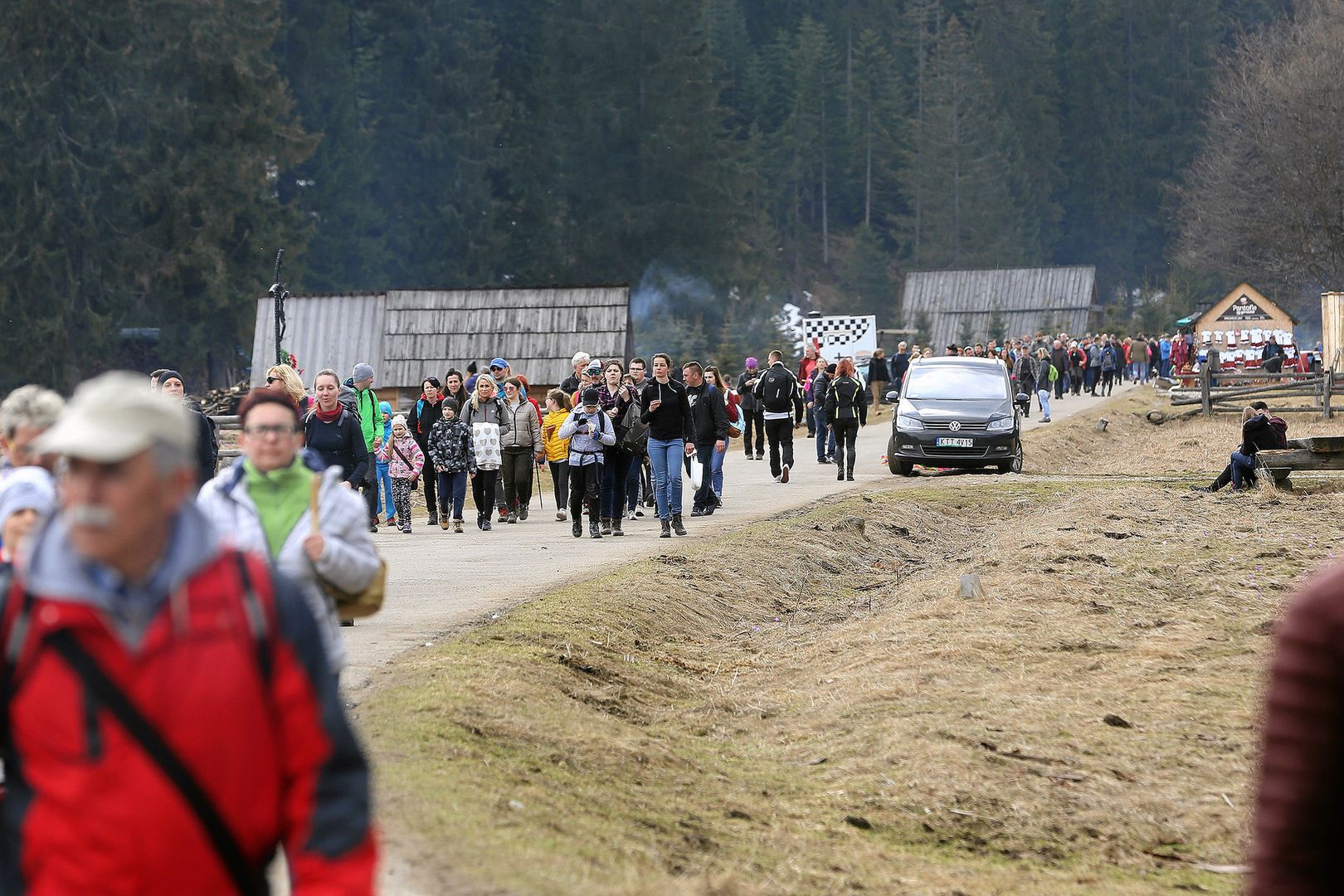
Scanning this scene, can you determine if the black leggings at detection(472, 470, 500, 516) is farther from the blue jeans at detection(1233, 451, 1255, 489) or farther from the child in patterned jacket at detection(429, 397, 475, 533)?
the blue jeans at detection(1233, 451, 1255, 489)

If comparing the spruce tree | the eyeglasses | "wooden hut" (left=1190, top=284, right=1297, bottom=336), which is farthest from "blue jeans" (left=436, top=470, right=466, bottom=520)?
the spruce tree

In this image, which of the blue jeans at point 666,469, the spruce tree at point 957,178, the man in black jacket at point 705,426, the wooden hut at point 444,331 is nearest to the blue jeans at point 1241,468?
the man in black jacket at point 705,426

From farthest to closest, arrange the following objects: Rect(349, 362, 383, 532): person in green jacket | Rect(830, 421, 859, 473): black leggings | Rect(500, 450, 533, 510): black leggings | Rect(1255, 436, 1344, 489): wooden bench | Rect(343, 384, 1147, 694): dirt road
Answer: Rect(830, 421, 859, 473): black leggings < Rect(1255, 436, 1344, 489): wooden bench < Rect(500, 450, 533, 510): black leggings < Rect(349, 362, 383, 532): person in green jacket < Rect(343, 384, 1147, 694): dirt road

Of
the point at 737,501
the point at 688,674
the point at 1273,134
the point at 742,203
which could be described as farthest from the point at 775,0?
the point at 688,674

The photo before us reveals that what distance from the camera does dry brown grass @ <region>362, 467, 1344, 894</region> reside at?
8.30m

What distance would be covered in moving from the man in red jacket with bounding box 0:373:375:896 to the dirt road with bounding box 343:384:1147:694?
23.1ft

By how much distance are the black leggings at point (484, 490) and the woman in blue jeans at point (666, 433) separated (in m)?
2.28

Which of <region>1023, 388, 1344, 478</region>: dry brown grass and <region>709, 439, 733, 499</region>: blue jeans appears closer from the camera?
<region>709, 439, 733, 499</region>: blue jeans

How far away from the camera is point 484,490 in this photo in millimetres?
21484

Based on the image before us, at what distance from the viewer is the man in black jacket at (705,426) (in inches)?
867

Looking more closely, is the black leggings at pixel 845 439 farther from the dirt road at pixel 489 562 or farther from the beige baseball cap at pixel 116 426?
the beige baseball cap at pixel 116 426

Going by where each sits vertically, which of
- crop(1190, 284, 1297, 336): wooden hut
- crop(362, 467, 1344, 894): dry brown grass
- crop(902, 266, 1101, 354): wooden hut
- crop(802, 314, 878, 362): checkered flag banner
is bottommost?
crop(362, 467, 1344, 894): dry brown grass

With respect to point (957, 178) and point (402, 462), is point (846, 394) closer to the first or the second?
point (402, 462)

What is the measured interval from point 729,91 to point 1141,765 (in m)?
96.3
